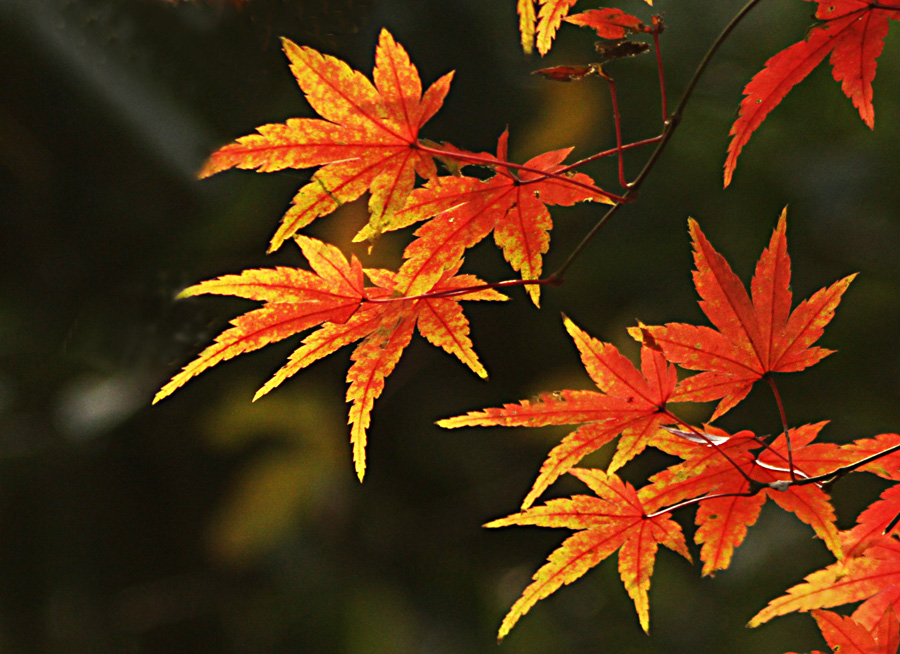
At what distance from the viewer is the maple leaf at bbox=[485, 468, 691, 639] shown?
18.8 inches

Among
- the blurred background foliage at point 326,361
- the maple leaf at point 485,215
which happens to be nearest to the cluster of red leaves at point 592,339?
the maple leaf at point 485,215

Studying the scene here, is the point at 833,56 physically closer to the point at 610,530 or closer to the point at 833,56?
the point at 833,56

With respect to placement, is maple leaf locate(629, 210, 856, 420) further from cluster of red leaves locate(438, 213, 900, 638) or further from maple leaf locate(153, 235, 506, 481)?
maple leaf locate(153, 235, 506, 481)

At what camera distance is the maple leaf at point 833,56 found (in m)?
0.44

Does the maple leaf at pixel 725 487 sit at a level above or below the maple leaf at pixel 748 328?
below

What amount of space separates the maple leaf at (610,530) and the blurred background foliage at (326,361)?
3.97 ft

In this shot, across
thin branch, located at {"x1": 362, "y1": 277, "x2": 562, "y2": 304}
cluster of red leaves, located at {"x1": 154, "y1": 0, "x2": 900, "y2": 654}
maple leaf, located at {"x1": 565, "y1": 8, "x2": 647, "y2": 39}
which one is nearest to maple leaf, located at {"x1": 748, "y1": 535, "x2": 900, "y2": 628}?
cluster of red leaves, located at {"x1": 154, "y1": 0, "x2": 900, "y2": 654}

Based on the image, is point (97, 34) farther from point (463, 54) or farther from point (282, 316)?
point (282, 316)

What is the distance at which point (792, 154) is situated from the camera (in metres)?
1.85

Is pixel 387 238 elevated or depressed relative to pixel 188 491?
elevated

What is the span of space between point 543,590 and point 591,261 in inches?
57.8

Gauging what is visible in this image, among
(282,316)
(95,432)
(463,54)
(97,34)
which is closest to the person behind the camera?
(282,316)

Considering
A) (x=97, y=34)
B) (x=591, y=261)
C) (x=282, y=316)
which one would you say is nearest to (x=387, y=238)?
(x=591, y=261)

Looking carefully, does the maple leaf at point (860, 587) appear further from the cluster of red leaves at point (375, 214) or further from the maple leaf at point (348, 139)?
the maple leaf at point (348, 139)
